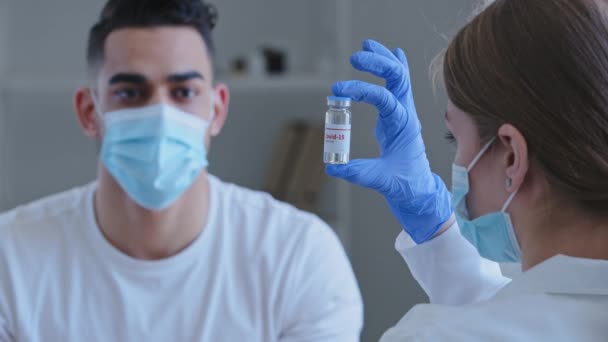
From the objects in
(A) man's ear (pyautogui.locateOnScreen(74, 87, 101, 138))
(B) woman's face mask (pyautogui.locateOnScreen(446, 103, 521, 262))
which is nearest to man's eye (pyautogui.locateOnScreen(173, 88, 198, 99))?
(A) man's ear (pyautogui.locateOnScreen(74, 87, 101, 138))

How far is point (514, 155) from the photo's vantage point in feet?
2.59

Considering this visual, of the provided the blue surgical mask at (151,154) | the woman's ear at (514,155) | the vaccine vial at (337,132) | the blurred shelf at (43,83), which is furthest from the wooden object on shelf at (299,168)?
the woman's ear at (514,155)

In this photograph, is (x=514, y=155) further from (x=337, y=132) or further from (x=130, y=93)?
(x=130, y=93)

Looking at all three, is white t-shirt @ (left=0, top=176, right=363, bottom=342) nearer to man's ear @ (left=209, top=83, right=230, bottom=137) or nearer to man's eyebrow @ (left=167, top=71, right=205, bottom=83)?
man's ear @ (left=209, top=83, right=230, bottom=137)

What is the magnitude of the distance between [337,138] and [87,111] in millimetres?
763

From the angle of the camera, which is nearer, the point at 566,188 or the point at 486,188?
the point at 566,188

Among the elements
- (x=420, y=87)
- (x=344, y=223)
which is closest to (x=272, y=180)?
(x=344, y=223)

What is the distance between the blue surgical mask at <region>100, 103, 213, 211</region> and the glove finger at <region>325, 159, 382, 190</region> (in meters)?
0.52

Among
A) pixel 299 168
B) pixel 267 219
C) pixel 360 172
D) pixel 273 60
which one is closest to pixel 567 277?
pixel 360 172

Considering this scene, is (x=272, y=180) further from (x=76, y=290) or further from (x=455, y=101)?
(x=455, y=101)

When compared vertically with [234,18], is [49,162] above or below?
below

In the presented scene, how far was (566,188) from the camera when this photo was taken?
0.77 metres

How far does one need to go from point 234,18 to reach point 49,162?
0.78 metres

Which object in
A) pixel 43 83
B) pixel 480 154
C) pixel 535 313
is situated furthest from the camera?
pixel 43 83
